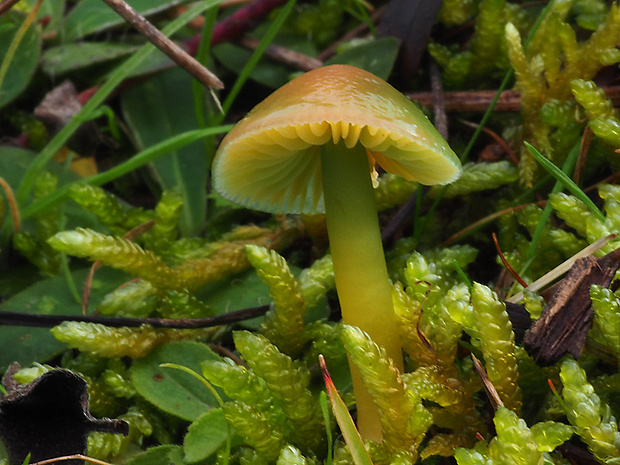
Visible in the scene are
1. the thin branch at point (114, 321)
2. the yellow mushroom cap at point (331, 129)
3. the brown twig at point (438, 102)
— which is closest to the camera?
the yellow mushroom cap at point (331, 129)

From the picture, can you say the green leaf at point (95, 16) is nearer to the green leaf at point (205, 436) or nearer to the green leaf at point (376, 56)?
the green leaf at point (376, 56)

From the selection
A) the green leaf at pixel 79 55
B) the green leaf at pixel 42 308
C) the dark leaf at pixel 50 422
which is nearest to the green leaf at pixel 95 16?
the green leaf at pixel 79 55

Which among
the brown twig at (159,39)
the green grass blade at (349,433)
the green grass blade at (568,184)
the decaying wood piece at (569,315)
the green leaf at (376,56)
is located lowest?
the green grass blade at (349,433)

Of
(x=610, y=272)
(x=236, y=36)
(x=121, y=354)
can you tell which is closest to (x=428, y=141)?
(x=610, y=272)

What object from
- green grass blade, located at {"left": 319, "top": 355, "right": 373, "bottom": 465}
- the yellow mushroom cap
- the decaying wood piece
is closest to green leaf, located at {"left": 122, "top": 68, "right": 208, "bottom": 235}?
the yellow mushroom cap

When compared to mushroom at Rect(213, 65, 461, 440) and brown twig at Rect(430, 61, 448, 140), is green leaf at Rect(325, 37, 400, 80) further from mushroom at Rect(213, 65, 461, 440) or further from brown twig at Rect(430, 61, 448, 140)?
mushroom at Rect(213, 65, 461, 440)

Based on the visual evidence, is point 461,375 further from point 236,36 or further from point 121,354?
point 236,36
